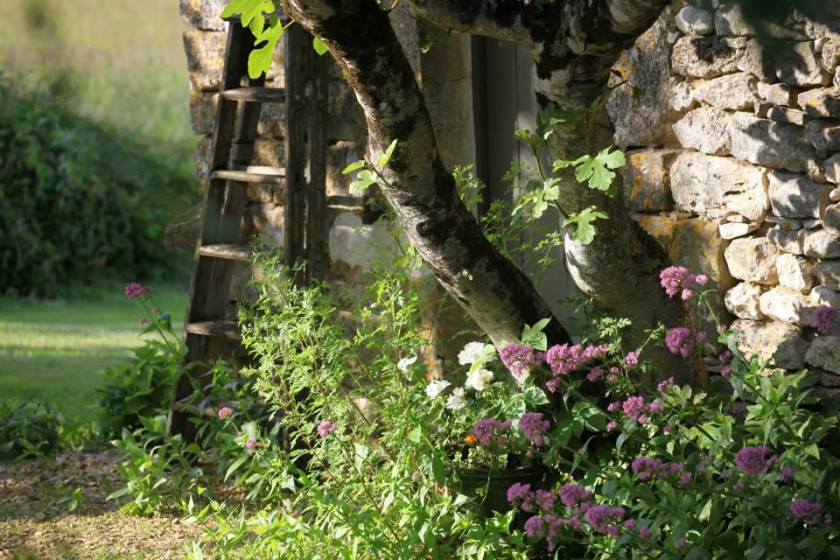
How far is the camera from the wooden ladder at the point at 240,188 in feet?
16.1

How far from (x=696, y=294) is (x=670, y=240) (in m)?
0.22

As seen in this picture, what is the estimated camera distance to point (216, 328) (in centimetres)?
530

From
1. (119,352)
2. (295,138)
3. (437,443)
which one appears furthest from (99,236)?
(437,443)

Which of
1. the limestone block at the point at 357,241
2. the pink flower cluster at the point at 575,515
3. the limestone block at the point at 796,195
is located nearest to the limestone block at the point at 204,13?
the limestone block at the point at 357,241

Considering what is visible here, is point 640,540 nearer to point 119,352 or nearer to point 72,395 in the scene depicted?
point 72,395

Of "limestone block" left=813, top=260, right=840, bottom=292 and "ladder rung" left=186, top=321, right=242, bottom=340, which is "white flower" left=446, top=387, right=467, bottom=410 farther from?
"ladder rung" left=186, top=321, right=242, bottom=340

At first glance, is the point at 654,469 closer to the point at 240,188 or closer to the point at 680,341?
the point at 680,341

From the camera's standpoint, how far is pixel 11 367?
26.8 feet

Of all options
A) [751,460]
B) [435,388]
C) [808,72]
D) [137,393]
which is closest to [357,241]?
[435,388]

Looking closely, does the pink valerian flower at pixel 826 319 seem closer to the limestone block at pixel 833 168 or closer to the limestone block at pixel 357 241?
the limestone block at pixel 833 168

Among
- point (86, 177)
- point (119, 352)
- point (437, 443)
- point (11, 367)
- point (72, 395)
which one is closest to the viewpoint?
point (437, 443)

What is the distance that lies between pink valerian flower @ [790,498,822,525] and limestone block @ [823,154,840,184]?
1.18 metres

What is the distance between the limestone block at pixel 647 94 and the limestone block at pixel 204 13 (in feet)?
7.44

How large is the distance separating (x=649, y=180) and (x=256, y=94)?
6.20 feet
